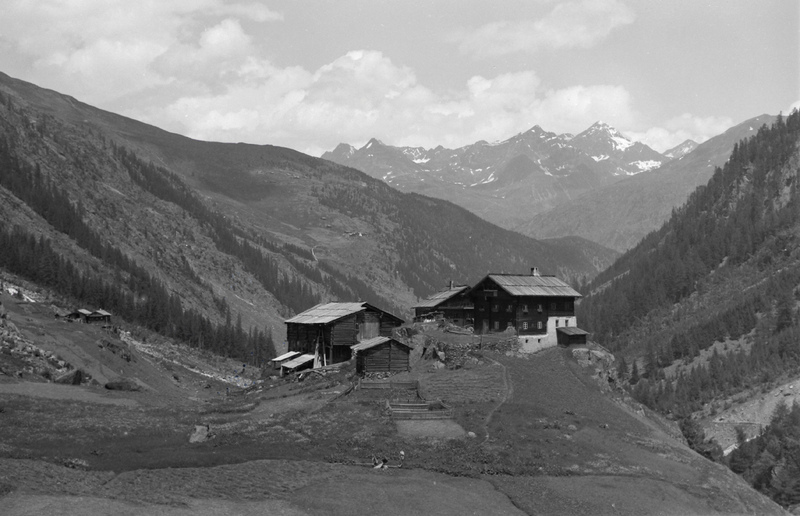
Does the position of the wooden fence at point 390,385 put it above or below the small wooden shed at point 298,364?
above

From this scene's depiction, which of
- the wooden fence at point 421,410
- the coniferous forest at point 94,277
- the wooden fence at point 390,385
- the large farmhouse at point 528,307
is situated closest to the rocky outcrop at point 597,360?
the large farmhouse at point 528,307

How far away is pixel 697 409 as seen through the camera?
150 metres

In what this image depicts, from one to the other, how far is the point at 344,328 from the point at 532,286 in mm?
26227

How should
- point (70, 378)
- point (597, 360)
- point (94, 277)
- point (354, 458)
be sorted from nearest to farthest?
point (354, 458)
point (70, 378)
point (597, 360)
point (94, 277)

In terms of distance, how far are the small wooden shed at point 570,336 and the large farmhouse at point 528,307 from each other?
3.39 feet

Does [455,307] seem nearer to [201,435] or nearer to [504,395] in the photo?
[504,395]

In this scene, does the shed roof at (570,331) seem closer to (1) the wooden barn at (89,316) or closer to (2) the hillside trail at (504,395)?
(2) the hillside trail at (504,395)

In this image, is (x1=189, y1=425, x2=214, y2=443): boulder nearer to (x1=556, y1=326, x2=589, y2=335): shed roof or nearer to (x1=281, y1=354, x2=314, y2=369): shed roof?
(x1=281, y1=354, x2=314, y2=369): shed roof

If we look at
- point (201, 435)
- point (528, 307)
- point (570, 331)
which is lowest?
point (201, 435)

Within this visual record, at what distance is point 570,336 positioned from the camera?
9406 cm

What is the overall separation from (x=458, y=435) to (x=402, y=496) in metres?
13.5

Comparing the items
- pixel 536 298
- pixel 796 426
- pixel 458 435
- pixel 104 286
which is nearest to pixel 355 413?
pixel 458 435

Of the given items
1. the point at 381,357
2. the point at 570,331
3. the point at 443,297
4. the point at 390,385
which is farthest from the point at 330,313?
the point at 390,385

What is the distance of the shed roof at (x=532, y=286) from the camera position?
94.9m
